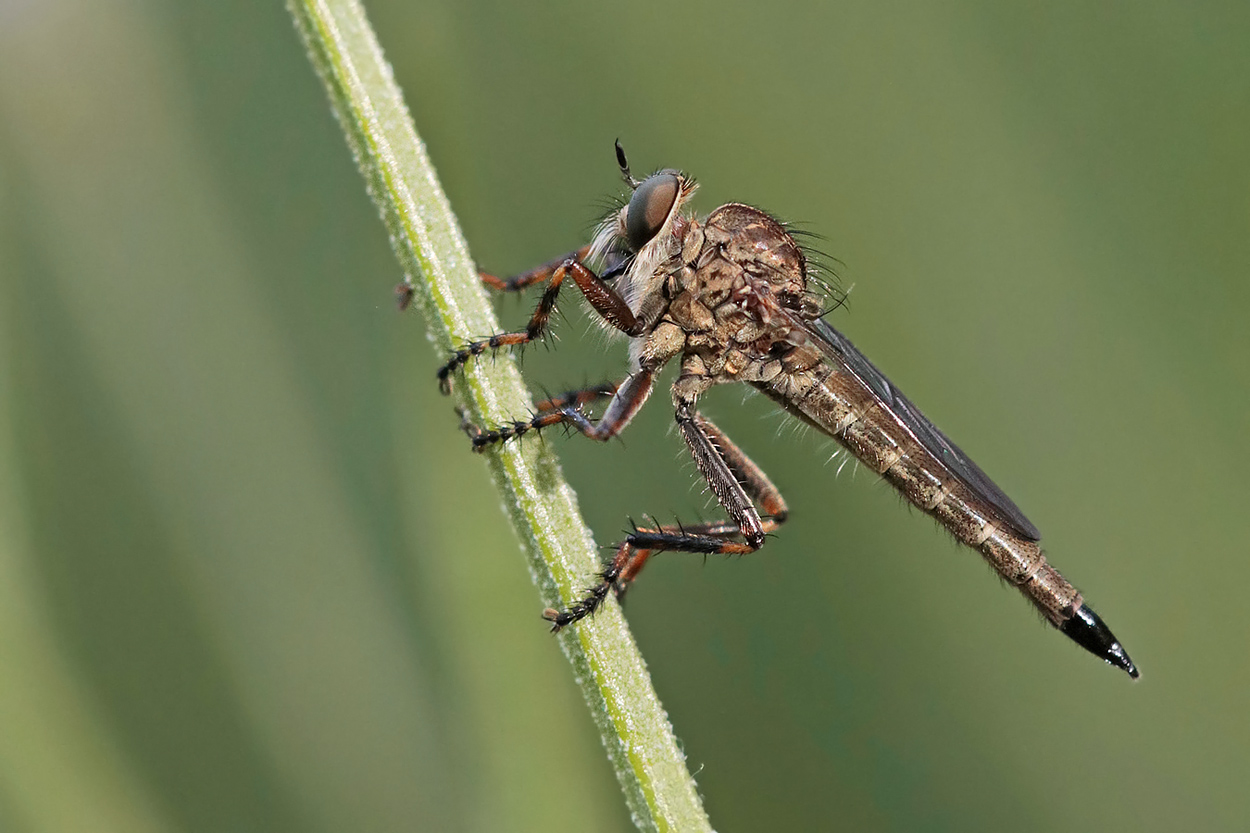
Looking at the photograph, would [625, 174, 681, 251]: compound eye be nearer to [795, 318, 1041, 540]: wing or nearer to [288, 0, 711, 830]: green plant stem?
[795, 318, 1041, 540]: wing

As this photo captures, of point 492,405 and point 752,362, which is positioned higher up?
point 752,362

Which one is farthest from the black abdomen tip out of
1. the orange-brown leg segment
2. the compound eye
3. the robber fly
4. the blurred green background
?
the compound eye

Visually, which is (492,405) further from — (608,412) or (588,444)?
(588,444)

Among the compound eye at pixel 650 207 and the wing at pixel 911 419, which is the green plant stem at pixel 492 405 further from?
the wing at pixel 911 419

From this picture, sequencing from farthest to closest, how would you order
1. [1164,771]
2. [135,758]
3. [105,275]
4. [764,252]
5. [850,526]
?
[850,526], [1164,771], [764,252], [105,275], [135,758]

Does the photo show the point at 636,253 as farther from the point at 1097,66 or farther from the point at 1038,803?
the point at 1038,803

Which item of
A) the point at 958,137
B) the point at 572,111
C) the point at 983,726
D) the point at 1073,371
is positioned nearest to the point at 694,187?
the point at 572,111

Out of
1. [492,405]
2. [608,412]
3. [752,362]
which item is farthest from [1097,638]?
[492,405]
